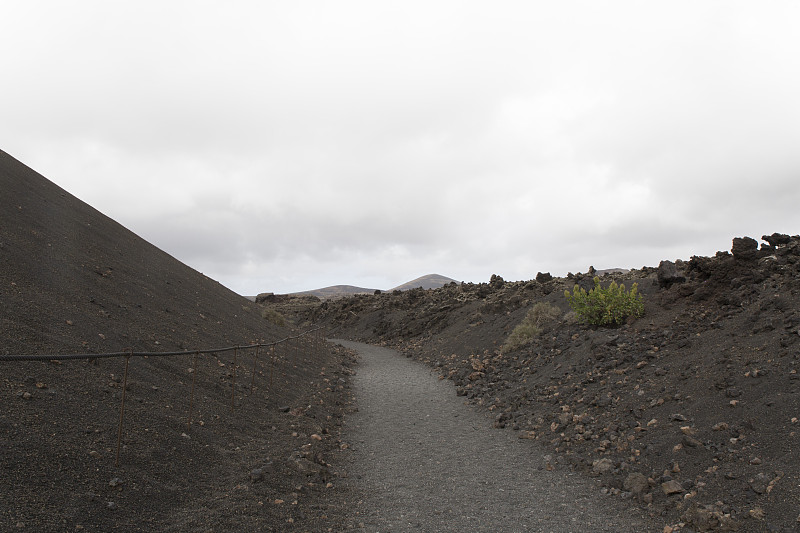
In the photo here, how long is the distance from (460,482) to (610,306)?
10.0 metres

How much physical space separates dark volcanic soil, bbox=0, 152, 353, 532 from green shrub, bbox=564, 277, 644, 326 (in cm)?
869

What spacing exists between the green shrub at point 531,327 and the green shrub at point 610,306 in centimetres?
254

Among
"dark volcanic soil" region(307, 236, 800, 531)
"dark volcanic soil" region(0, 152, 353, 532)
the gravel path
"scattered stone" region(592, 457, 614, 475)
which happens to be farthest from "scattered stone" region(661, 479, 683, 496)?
"dark volcanic soil" region(0, 152, 353, 532)

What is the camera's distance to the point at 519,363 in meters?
15.9

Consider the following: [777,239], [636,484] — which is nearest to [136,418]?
[636,484]

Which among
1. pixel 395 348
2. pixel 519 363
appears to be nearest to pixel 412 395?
pixel 519 363

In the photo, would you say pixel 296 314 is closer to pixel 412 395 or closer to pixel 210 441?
pixel 412 395

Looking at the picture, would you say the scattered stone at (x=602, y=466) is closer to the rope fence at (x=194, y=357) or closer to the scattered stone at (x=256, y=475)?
the scattered stone at (x=256, y=475)

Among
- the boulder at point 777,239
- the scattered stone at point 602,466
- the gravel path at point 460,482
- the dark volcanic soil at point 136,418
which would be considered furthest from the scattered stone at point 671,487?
the boulder at point 777,239

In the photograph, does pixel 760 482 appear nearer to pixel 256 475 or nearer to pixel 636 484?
pixel 636 484

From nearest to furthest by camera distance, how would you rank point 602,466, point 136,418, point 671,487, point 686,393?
point 671,487 → point 136,418 → point 602,466 → point 686,393

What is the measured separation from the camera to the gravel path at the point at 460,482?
5965 mm

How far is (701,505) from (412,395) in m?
10.2

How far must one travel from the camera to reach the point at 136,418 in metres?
7.16
